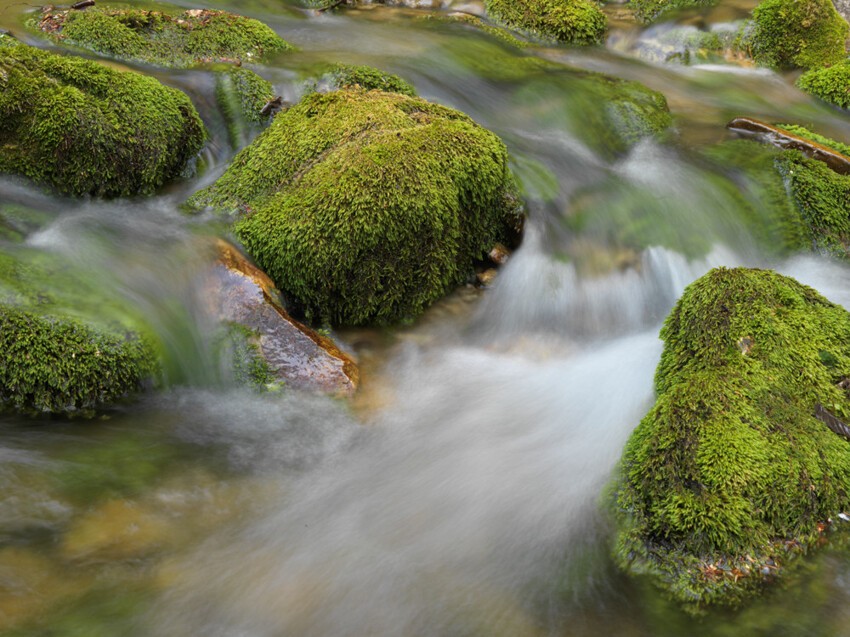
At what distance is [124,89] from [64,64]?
45 centimetres

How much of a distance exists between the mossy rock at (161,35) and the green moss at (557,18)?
11.2 feet

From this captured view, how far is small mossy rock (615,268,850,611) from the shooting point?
136 inches

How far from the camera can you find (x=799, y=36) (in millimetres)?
8914

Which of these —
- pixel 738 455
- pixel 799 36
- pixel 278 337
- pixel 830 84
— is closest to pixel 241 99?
pixel 278 337

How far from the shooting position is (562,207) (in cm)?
628

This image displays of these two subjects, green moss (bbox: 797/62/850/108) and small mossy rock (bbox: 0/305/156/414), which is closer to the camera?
small mossy rock (bbox: 0/305/156/414)

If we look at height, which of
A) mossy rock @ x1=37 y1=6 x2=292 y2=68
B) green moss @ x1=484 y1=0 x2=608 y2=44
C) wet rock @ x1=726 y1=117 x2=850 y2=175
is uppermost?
green moss @ x1=484 y1=0 x2=608 y2=44

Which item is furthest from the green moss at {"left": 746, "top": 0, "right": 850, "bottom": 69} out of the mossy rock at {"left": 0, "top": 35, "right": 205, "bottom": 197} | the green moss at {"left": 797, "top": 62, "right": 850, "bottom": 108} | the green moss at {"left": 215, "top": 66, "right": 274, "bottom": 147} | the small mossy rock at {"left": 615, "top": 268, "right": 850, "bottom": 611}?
the mossy rock at {"left": 0, "top": 35, "right": 205, "bottom": 197}

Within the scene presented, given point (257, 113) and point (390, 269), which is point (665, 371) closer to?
point (390, 269)

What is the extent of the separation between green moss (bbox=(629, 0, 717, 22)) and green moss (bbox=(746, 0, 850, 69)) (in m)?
0.99

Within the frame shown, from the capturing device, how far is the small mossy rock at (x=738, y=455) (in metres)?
3.46

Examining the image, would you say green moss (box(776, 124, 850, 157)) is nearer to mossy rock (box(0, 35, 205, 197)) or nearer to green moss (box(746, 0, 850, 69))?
green moss (box(746, 0, 850, 69))

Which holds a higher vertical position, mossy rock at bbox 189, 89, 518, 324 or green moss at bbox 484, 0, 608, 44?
green moss at bbox 484, 0, 608, 44

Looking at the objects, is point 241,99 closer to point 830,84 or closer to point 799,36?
point 830,84
